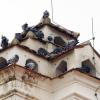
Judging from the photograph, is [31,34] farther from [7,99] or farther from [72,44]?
[7,99]

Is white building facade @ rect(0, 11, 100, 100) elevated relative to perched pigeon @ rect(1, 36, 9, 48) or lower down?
lower down

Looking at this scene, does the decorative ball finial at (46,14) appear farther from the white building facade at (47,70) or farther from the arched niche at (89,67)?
the arched niche at (89,67)

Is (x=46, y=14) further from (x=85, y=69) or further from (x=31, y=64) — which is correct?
(x=85, y=69)

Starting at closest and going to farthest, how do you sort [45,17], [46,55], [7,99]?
1. [7,99]
2. [46,55]
3. [45,17]

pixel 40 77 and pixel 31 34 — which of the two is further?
pixel 31 34

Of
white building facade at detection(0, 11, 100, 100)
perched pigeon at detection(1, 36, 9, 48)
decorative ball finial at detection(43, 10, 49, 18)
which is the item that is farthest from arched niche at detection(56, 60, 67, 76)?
decorative ball finial at detection(43, 10, 49, 18)

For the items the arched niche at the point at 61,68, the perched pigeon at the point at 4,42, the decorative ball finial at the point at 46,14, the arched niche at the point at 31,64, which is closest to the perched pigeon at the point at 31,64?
the arched niche at the point at 31,64

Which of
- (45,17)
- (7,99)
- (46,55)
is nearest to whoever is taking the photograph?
(7,99)

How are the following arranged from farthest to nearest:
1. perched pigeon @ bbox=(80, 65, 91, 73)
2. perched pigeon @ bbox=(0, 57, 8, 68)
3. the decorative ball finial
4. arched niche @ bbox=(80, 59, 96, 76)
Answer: the decorative ball finial < perched pigeon @ bbox=(0, 57, 8, 68) < arched niche @ bbox=(80, 59, 96, 76) < perched pigeon @ bbox=(80, 65, 91, 73)

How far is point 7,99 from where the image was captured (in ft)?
87.0

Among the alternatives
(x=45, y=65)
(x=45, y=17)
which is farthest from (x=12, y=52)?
(x=45, y=17)

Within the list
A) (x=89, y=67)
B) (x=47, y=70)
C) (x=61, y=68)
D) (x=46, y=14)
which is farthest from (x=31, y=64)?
(x=46, y=14)

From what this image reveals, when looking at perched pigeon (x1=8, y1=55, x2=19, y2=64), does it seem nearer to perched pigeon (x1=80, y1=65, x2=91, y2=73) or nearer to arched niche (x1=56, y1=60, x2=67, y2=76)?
arched niche (x1=56, y1=60, x2=67, y2=76)

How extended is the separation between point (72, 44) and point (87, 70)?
175 centimetres
